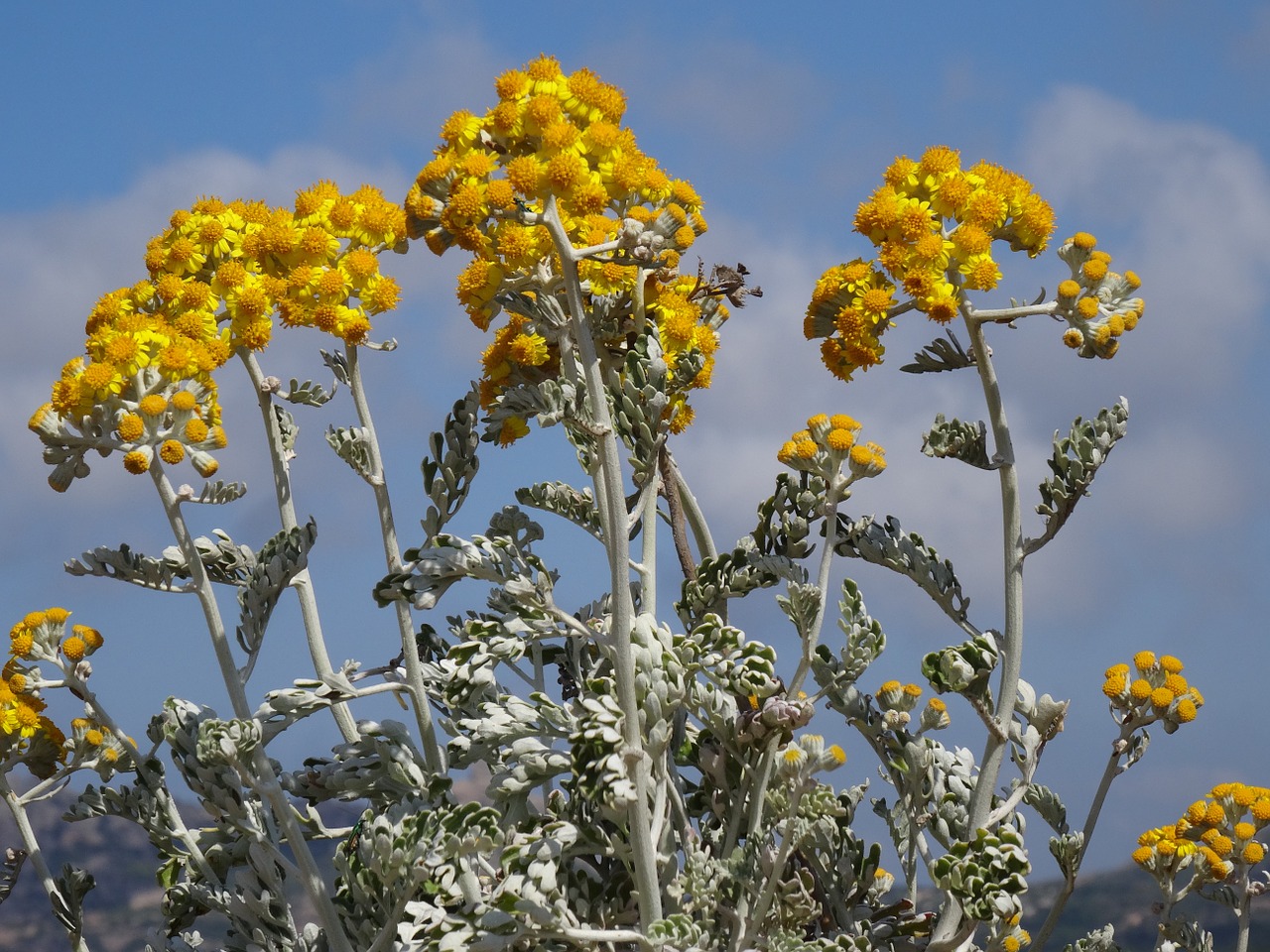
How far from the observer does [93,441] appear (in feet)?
15.0

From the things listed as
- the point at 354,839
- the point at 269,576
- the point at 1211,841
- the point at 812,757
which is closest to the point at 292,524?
the point at 269,576

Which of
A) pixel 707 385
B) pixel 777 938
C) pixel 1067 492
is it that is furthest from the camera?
pixel 707 385

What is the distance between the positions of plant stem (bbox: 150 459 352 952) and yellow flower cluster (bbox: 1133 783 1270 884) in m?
2.74

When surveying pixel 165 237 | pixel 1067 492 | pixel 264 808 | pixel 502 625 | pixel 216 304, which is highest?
pixel 165 237

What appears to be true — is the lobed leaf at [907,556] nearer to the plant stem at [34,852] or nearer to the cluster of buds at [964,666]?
the cluster of buds at [964,666]

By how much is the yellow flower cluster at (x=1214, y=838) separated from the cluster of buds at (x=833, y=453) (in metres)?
1.80

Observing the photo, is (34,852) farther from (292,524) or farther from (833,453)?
(833,453)

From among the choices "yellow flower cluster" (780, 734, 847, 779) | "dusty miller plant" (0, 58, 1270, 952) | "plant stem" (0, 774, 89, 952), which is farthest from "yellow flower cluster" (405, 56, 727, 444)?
"plant stem" (0, 774, 89, 952)

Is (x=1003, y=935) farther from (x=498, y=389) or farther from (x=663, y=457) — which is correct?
(x=498, y=389)

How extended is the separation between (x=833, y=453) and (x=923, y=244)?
673mm

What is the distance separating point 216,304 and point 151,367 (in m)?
0.34

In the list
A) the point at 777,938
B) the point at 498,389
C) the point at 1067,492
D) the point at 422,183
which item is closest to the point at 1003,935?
the point at 777,938

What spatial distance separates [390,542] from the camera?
479cm

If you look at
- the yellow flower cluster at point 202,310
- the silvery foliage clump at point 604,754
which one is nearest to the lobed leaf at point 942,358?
the silvery foliage clump at point 604,754
